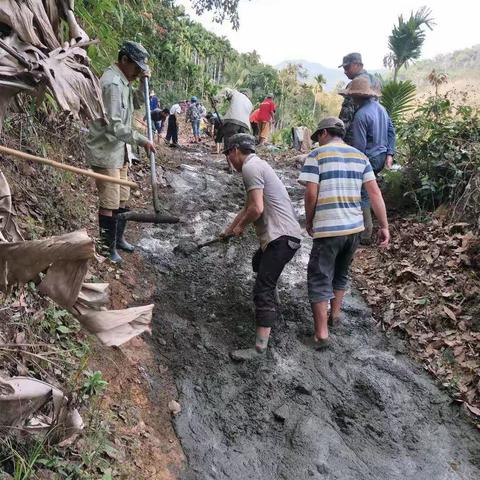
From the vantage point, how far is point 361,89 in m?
5.16

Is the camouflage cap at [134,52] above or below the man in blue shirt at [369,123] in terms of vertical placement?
above

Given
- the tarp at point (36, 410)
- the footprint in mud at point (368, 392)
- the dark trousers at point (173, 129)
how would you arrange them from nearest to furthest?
1. the tarp at point (36, 410)
2. the footprint in mud at point (368, 392)
3. the dark trousers at point (173, 129)

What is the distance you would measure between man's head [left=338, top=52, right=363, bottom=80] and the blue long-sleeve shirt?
58 centimetres

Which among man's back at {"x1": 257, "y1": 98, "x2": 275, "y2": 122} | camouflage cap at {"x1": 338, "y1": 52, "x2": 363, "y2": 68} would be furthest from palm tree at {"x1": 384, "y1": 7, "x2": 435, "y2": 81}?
camouflage cap at {"x1": 338, "y1": 52, "x2": 363, "y2": 68}

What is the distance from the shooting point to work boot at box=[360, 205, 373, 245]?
18.9 feet

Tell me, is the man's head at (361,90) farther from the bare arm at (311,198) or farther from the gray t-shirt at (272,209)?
the gray t-shirt at (272,209)

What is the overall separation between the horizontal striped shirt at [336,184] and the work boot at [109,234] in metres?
2.00

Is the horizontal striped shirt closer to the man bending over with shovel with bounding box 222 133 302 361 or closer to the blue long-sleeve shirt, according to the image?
the man bending over with shovel with bounding box 222 133 302 361

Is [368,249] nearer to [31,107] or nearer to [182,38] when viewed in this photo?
[31,107]

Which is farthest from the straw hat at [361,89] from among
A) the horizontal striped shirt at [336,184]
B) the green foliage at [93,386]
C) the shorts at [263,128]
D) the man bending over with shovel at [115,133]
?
the shorts at [263,128]

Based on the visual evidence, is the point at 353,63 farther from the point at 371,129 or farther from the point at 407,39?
the point at 407,39

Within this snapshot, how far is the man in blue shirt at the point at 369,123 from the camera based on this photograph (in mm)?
5203

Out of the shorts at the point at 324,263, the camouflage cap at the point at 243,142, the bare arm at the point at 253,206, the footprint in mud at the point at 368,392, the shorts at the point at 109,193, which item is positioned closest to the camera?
the footprint in mud at the point at 368,392

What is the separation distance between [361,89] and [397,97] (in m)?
3.33
